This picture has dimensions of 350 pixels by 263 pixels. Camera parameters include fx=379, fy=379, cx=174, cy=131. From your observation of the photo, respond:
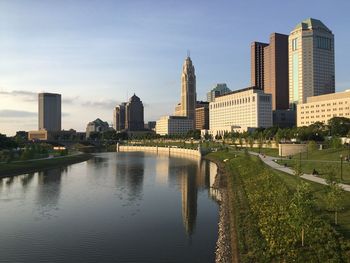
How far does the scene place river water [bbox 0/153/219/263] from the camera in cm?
3027

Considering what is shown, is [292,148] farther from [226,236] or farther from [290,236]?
[290,236]

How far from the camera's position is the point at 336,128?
144m

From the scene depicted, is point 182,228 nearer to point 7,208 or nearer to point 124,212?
point 124,212

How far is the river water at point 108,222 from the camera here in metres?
30.3

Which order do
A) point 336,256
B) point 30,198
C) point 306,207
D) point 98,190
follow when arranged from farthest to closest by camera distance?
point 98,190 < point 30,198 < point 306,207 < point 336,256

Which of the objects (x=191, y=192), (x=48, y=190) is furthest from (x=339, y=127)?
(x=48, y=190)

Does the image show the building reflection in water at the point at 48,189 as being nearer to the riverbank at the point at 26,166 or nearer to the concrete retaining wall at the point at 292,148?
the riverbank at the point at 26,166

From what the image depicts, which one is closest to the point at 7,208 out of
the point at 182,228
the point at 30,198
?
the point at 30,198

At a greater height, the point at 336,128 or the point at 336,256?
the point at 336,128

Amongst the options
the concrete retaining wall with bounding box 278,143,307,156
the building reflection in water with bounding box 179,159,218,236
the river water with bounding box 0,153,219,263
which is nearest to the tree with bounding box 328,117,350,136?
the concrete retaining wall with bounding box 278,143,307,156

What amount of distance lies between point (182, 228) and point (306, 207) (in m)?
15.7

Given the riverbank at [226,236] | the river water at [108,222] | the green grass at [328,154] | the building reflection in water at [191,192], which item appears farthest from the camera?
the green grass at [328,154]

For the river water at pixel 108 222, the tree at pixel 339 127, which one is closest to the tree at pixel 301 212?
the river water at pixel 108 222

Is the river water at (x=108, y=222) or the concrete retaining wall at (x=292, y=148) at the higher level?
the concrete retaining wall at (x=292, y=148)
